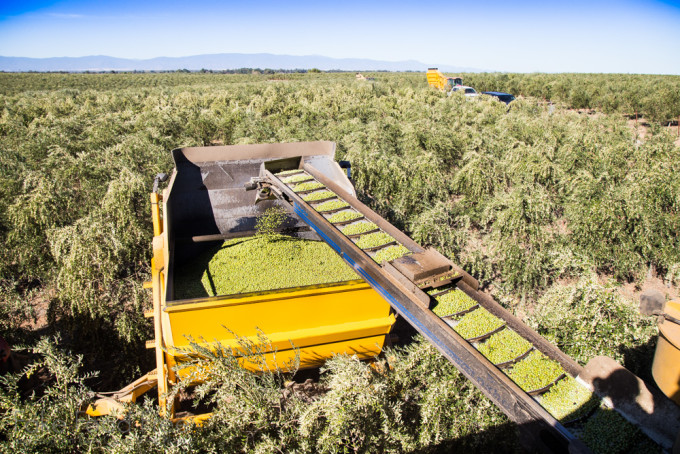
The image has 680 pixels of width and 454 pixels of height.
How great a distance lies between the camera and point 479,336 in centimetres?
303

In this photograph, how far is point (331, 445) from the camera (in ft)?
10.6

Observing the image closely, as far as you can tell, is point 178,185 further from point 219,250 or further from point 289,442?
point 289,442

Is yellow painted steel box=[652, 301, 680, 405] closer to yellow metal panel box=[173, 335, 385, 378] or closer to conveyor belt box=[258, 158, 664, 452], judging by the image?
conveyor belt box=[258, 158, 664, 452]

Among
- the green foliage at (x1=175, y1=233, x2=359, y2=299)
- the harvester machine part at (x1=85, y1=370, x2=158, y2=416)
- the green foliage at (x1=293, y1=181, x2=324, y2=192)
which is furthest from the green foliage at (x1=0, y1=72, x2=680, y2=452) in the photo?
the green foliage at (x1=293, y1=181, x2=324, y2=192)

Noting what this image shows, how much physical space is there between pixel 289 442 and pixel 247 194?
18.5ft

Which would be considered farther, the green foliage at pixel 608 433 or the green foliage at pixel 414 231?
the green foliage at pixel 414 231

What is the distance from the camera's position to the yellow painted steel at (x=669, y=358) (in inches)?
98.6

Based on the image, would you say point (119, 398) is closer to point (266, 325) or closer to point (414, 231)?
point (266, 325)

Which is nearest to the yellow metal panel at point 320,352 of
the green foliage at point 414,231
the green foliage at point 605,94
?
the green foliage at point 414,231

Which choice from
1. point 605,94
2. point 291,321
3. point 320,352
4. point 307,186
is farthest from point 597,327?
point 605,94

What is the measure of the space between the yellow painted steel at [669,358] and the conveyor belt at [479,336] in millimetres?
472

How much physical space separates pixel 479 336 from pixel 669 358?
4.03ft

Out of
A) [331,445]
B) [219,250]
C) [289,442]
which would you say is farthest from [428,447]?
[219,250]

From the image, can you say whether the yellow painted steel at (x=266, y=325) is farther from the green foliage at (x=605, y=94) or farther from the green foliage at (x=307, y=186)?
the green foliage at (x=605, y=94)
